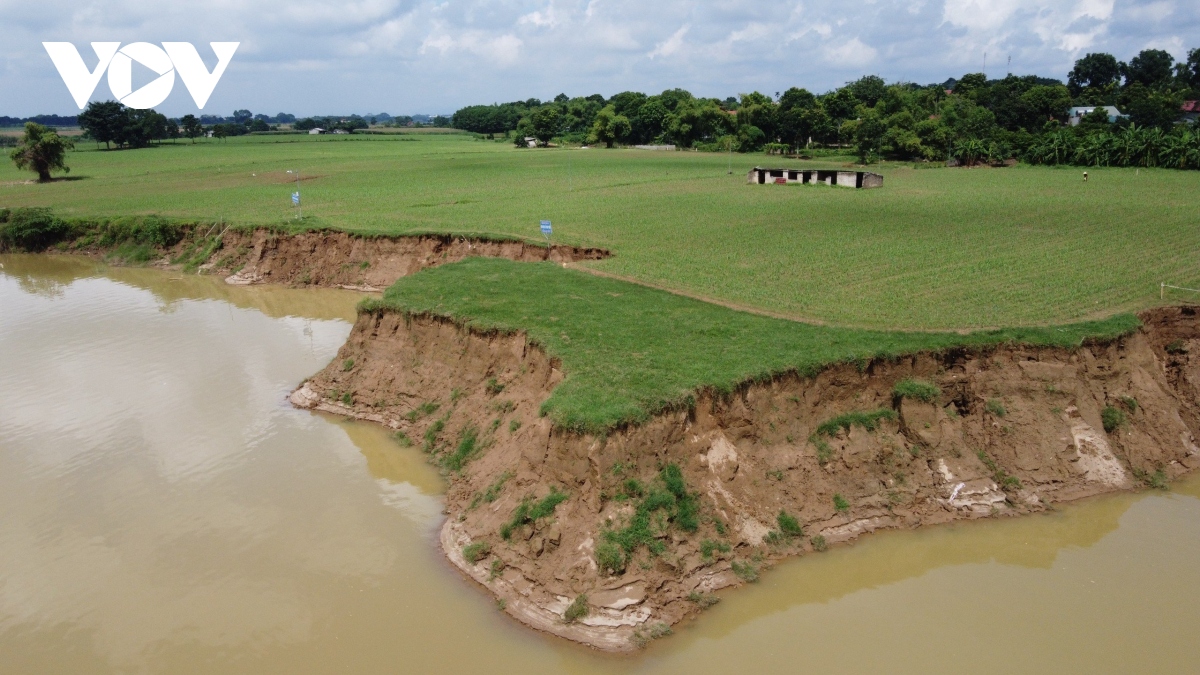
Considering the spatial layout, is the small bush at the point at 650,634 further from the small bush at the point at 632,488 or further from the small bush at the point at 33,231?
the small bush at the point at 33,231

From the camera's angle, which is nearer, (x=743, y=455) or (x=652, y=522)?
(x=652, y=522)

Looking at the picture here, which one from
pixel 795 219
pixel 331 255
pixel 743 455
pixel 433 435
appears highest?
pixel 795 219

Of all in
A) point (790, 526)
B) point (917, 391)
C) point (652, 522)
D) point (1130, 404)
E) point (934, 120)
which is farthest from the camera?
point (934, 120)

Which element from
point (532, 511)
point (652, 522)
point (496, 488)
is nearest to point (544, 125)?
point (496, 488)

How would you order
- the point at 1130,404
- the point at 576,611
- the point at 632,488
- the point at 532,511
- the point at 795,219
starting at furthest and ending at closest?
the point at 795,219
the point at 1130,404
the point at 532,511
the point at 632,488
the point at 576,611

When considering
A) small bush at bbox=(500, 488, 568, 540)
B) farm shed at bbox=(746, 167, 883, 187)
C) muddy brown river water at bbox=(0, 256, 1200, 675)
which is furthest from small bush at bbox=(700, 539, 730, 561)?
farm shed at bbox=(746, 167, 883, 187)

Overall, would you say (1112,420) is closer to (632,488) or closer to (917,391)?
(917,391)
